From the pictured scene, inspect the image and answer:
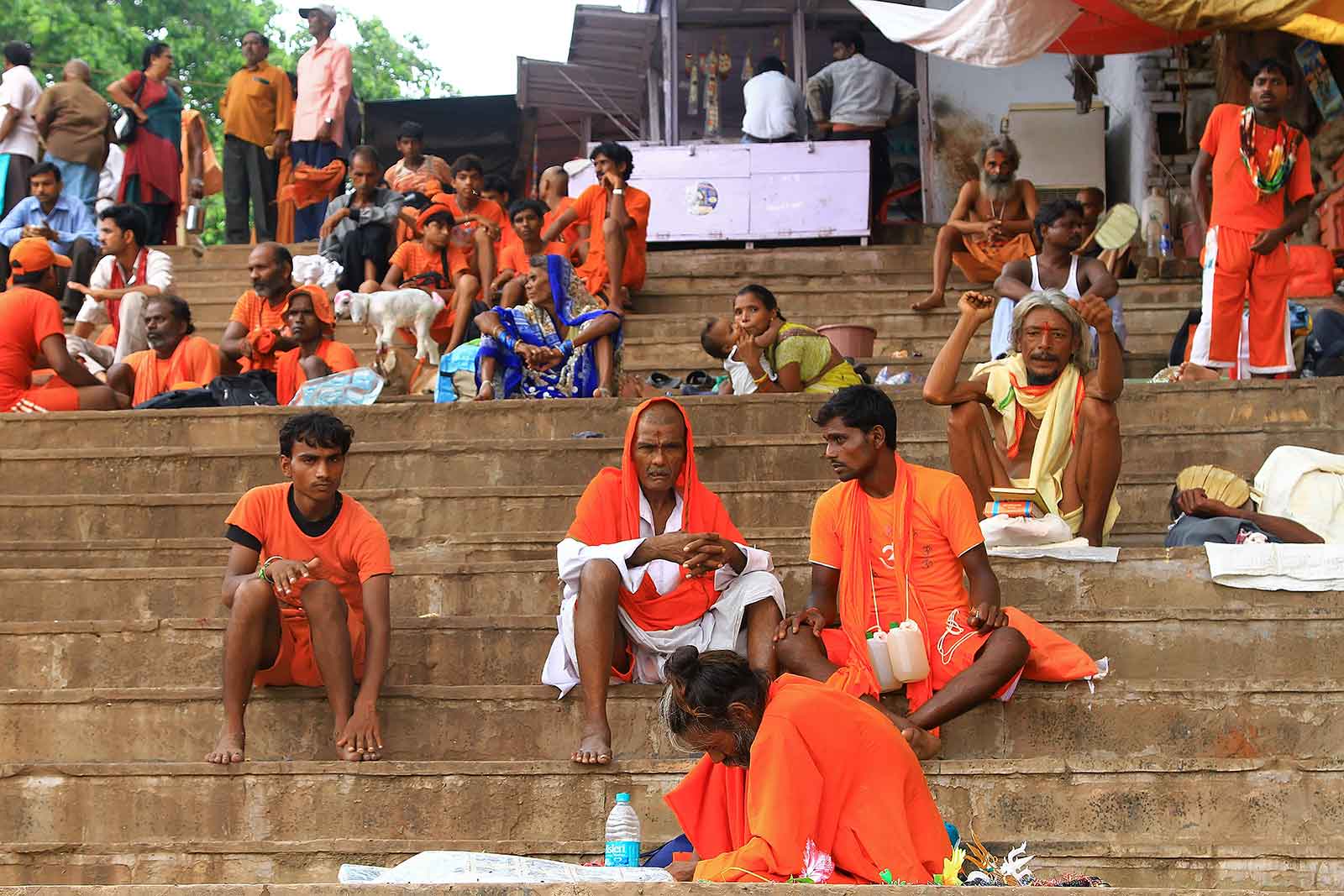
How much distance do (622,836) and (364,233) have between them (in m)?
7.09

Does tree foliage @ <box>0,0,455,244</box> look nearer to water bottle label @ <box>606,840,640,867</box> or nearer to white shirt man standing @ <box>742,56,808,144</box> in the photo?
white shirt man standing @ <box>742,56,808,144</box>

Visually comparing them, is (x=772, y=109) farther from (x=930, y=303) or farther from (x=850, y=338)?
(x=850, y=338)

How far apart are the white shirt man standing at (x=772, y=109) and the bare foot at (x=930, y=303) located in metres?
3.39

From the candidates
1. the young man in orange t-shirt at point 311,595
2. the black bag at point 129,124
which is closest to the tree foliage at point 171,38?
the black bag at point 129,124

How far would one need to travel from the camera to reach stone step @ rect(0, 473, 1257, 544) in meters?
6.65

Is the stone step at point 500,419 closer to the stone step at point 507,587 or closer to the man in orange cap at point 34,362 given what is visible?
the man in orange cap at point 34,362

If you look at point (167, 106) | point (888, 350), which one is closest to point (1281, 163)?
point (888, 350)

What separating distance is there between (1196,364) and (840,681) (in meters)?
3.63

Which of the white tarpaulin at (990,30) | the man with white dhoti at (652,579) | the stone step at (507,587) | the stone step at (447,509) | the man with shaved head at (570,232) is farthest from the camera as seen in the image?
the white tarpaulin at (990,30)

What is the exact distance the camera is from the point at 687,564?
5254 millimetres

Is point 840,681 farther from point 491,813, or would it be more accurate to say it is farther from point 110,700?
point 110,700

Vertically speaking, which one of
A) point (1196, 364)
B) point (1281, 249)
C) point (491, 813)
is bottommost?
point (491, 813)

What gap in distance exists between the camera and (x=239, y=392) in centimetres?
808

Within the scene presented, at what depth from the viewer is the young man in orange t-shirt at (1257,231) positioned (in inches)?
316
